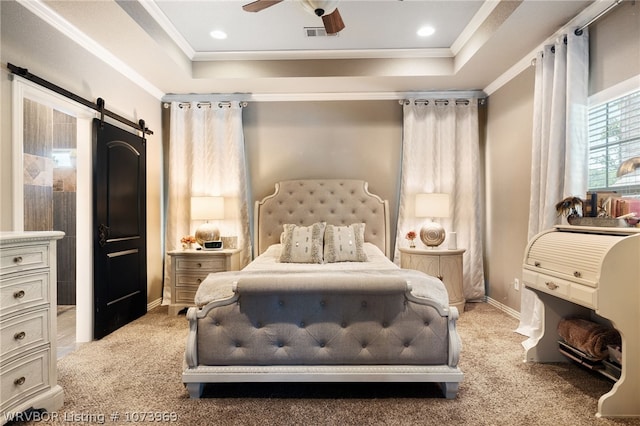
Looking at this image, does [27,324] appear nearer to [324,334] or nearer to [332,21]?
[324,334]

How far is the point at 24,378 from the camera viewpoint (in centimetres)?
186

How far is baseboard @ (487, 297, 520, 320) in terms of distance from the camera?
3737 millimetres

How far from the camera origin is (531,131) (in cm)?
350

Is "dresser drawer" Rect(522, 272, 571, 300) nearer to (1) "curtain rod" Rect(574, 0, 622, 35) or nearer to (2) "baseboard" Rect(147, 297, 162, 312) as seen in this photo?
(1) "curtain rod" Rect(574, 0, 622, 35)

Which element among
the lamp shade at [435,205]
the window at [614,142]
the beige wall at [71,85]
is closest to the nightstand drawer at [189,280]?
the beige wall at [71,85]

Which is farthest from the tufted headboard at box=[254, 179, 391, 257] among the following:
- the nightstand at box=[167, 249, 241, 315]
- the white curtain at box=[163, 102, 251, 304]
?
the nightstand at box=[167, 249, 241, 315]

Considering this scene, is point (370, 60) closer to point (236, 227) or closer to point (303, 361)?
point (236, 227)

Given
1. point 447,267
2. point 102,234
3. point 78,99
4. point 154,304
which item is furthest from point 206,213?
point 447,267

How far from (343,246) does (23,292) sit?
2.47 meters

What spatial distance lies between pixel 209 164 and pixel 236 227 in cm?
87

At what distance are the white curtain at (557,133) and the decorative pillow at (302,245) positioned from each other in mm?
1957

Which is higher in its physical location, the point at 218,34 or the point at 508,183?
the point at 218,34

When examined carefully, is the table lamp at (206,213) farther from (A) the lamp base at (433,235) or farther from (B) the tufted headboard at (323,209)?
(A) the lamp base at (433,235)

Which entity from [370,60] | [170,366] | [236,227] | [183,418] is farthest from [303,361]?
[370,60]
